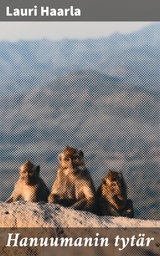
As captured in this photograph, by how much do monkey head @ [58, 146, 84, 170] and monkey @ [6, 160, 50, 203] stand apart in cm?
64

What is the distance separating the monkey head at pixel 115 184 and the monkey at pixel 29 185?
1256mm

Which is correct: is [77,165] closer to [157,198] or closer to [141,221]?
[141,221]

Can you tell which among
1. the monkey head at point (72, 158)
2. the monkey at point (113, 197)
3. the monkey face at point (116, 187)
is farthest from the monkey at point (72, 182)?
the monkey face at point (116, 187)

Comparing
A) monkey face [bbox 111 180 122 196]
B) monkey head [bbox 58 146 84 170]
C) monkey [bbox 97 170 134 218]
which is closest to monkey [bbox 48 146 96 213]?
monkey head [bbox 58 146 84 170]

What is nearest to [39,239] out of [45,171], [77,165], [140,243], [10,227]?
[10,227]

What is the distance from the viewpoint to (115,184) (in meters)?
8.68

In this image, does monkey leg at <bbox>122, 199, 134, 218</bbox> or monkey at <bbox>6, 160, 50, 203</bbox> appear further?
monkey at <bbox>6, 160, 50, 203</bbox>

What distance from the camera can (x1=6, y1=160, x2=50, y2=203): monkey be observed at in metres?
9.12

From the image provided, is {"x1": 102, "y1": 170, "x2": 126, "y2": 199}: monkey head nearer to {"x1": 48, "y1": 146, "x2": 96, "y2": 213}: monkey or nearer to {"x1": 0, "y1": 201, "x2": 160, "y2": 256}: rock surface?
{"x1": 48, "y1": 146, "x2": 96, "y2": 213}: monkey

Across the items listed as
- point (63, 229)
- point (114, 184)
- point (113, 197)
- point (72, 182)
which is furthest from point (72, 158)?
point (63, 229)

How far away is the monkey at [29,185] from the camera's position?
29.9ft

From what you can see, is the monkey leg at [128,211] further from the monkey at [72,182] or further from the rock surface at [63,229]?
the rock surface at [63,229]

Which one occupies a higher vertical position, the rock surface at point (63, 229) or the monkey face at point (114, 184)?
the monkey face at point (114, 184)

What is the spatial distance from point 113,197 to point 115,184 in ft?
0.73
